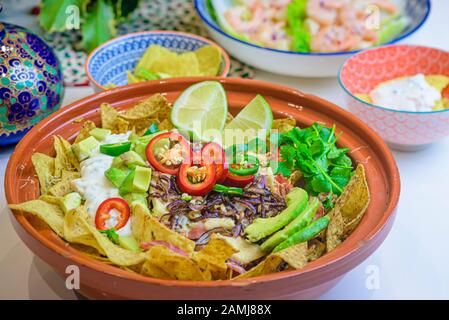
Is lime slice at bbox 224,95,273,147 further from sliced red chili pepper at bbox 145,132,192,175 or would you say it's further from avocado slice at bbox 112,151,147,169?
avocado slice at bbox 112,151,147,169

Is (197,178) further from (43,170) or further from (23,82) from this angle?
Result: (23,82)

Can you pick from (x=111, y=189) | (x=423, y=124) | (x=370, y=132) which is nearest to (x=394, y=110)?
(x=423, y=124)

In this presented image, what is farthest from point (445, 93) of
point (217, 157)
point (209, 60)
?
point (217, 157)

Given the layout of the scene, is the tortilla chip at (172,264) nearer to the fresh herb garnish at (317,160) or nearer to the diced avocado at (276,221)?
the diced avocado at (276,221)

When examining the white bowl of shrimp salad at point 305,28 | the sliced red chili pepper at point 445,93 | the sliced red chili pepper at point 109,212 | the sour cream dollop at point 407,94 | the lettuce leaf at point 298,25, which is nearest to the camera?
the sliced red chili pepper at point 109,212

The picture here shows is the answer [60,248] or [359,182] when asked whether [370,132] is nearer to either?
[359,182]

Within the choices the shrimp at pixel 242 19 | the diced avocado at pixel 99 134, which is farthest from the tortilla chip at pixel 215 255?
the shrimp at pixel 242 19
